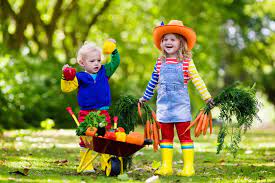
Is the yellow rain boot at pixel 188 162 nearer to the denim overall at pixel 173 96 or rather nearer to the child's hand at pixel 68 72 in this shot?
the denim overall at pixel 173 96

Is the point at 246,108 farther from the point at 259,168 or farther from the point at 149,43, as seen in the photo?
the point at 149,43

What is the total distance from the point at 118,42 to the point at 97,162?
18.1 meters

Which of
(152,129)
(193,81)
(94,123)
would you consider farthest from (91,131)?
(193,81)

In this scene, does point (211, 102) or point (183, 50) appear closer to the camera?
point (211, 102)

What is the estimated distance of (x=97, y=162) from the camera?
778 centimetres

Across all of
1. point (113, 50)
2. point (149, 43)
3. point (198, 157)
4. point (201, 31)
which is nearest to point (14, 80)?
point (198, 157)

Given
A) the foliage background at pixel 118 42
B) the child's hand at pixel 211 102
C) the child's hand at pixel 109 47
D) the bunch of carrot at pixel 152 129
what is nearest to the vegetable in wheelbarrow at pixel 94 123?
the bunch of carrot at pixel 152 129

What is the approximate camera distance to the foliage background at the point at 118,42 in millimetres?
13766

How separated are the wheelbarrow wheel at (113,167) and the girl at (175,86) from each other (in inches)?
23.2

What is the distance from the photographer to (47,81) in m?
15.5

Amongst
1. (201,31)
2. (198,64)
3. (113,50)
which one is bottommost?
(113,50)

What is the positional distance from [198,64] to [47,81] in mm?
5377

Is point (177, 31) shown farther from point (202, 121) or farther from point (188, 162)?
point (188, 162)

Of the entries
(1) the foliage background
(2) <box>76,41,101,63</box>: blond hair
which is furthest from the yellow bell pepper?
(1) the foliage background
